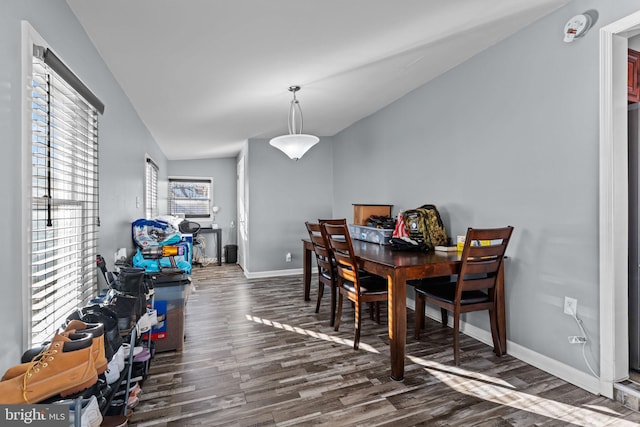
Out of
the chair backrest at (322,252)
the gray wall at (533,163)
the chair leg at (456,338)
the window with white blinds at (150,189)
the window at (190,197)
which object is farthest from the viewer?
the window at (190,197)

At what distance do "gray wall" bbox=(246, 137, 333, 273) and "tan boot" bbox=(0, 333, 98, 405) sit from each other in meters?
4.41

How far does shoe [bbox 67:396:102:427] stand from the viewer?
100 cm

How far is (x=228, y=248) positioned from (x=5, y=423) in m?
6.26

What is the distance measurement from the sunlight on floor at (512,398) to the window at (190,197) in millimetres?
6247

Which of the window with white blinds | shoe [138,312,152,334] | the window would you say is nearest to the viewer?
shoe [138,312,152,334]

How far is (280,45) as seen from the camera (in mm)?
2387

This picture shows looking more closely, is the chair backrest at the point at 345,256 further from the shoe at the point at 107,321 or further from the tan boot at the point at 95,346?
the tan boot at the point at 95,346

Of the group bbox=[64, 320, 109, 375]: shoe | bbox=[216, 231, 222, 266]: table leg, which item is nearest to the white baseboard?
bbox=[216, 231, 222, 266]: table leg

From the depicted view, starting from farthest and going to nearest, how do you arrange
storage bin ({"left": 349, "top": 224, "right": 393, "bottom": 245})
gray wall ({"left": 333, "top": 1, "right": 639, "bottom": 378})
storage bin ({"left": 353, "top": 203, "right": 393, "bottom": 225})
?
storage bin ({"left": 353, "top": 203, "right": 393, "bottom": 225}) → storage bin ({"left": 349, "top": 224, "right": 393, "bottom": 245}) → gray wall ({"left": 333, "top": 1, "right": 639, "bottom": 378})

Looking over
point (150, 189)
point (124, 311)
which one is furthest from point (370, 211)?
point (150, 189)

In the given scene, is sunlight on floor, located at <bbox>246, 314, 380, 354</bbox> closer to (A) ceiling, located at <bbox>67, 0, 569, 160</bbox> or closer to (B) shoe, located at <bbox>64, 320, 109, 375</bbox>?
(B) shoe, located at <bbox>64, 320, 109, 375</bbox>

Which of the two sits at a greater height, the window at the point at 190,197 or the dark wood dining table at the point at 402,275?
the window at the point at 190,197

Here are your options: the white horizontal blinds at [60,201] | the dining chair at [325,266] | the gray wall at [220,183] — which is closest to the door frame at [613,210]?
the dining chair at [325,266]

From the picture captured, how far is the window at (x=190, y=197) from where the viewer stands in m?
A: 7.24
